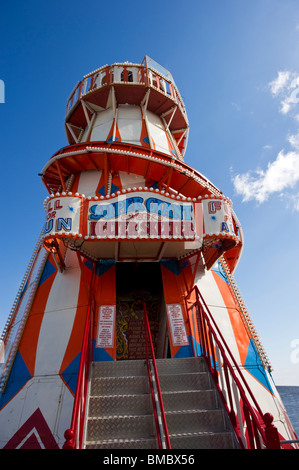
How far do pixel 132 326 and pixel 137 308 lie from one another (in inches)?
26.8

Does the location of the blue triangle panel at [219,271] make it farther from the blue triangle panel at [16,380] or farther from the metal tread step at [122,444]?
the blue triangle panel at [16,380]

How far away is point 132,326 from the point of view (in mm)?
9922

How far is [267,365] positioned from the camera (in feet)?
23.7

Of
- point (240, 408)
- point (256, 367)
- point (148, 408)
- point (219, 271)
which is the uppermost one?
point (219, 271)

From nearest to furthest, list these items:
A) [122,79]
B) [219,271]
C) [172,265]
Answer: [172,265], [219,271], [122,79]

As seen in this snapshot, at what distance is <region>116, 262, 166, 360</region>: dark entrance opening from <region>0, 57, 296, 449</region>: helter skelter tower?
0.04 meters

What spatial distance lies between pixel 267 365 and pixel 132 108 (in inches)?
435

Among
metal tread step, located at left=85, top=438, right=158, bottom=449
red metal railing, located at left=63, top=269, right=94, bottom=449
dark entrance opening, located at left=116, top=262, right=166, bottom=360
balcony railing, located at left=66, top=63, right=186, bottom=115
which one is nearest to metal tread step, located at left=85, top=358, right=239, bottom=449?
metal tread step, located at left=85, top=438, right=158, bottom=449

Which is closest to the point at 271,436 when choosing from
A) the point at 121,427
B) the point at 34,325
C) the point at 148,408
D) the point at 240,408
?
the point at 240,408

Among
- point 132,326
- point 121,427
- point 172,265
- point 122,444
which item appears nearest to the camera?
point 122,444

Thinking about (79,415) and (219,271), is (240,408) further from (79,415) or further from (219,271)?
(219,271)
